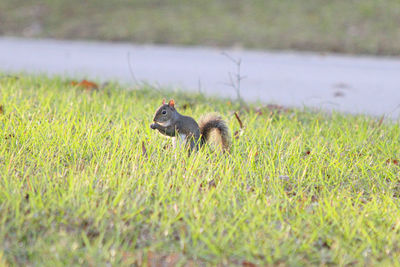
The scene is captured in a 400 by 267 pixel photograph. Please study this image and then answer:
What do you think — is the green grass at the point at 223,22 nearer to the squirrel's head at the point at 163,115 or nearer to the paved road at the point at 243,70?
the paved road at the point at 243,70

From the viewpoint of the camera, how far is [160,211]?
280cm

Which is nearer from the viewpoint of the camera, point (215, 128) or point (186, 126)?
point (186, 126)

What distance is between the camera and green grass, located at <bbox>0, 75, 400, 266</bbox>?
2502 millimetres

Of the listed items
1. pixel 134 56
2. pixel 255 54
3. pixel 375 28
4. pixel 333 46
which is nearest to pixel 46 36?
pixel 134 56

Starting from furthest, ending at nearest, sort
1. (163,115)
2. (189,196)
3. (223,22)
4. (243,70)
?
(223,22) → (243,70) → (163,115) → (189,196)

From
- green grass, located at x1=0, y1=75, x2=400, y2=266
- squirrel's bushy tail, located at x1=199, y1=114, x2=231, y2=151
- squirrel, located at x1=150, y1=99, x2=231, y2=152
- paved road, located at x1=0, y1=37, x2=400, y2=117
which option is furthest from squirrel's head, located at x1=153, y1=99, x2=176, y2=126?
paved road, located at x1=0, y1=37, x2=400, y2=117

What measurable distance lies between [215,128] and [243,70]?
17.0 ft

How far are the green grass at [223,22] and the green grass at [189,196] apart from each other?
22.7ft

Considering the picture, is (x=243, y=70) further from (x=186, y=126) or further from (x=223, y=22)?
(x=186, y=126)

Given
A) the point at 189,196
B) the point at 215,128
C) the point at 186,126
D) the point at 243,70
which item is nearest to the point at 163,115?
the point at 186,126

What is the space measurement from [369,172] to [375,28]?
824 cm

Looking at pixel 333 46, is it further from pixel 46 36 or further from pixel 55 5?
pixel 55 5

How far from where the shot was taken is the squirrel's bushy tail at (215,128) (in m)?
3.81

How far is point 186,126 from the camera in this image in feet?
12.3
